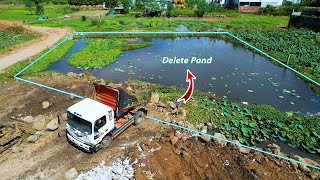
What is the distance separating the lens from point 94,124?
1046 cm

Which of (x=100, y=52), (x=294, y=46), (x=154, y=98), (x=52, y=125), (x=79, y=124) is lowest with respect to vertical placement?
(x=52, y=125)

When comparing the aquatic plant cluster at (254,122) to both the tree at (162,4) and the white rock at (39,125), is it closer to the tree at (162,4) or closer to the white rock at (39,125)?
the white rock at (39,125)

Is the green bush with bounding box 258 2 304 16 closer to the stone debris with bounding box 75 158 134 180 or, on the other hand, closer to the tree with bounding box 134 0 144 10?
the tree with bounding box 134 0 144 10

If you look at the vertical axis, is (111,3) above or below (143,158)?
above

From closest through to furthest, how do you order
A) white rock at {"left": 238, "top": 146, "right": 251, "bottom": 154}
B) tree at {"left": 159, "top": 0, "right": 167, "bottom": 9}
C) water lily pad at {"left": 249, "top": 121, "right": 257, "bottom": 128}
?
white rock at {"left": 238, "top": 146, "right": 251, "bottom": 154}
water lily pad at {"left": 249, "top": 121, "right": 257, "bottom": 128}
tree at {"left": 159, "top": 0, "right": 167, "bottom": 9}

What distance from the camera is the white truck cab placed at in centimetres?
1052

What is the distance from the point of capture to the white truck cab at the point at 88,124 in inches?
414

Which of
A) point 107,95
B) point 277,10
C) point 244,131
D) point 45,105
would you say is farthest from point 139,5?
point 244,131

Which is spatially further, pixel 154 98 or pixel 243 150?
pixel 154 98

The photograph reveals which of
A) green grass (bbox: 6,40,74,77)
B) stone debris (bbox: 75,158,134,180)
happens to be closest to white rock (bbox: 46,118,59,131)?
stone debris (bbox: 75,158,134,180)

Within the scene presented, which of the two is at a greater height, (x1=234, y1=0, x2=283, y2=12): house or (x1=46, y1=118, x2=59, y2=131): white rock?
(x1=234, y1=0, x2=283, y2=12): house

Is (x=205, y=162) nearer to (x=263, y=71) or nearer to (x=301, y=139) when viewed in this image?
(x=301, y=139)

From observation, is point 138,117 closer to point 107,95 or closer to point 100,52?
point 107,95

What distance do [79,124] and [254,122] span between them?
10.6 m
